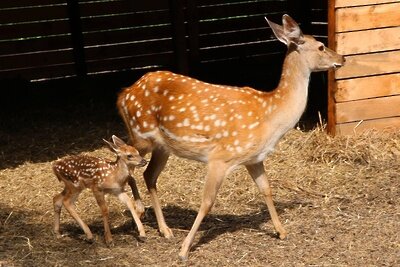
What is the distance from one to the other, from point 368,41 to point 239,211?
7.89ft

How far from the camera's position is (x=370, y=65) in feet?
25.2

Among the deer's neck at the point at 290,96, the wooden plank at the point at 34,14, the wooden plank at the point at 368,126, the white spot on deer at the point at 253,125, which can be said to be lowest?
the wooden plank at the point at 368,126

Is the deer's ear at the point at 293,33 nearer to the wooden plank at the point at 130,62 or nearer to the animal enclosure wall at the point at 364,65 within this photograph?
the animal enclosure wall at the point at 364,65

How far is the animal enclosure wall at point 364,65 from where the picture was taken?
7531 millimetres

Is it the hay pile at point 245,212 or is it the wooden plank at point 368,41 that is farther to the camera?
the wooden plank at point 368,41

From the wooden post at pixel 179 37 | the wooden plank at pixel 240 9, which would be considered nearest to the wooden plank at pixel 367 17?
the wooden post at pixel 179 37

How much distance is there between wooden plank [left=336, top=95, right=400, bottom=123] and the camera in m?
7.69

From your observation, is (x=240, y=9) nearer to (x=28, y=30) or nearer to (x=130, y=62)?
(x=130, y=62)

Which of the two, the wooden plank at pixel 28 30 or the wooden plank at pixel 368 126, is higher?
the wooden plank at pixel 28 30

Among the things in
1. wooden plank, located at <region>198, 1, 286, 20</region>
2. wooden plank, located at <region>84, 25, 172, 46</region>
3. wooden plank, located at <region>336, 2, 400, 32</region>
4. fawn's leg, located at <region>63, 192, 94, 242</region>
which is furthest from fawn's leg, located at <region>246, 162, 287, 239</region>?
wooden plank, located at <region>198, 1, 286, 20</region>

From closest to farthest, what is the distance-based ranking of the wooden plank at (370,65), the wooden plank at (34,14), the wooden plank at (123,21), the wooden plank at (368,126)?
the wooden plank at (370,65)
the wooden plank at (368,126)
the wooden plank at (34,14)
the wooden plank at (123,21)

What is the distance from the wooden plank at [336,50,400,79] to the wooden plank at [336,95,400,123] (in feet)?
0.89

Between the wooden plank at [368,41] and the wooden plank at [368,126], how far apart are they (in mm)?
699

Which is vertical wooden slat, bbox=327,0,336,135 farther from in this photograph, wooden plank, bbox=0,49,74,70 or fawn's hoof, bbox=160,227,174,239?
wooden plank, bbox=0,49,74,70
